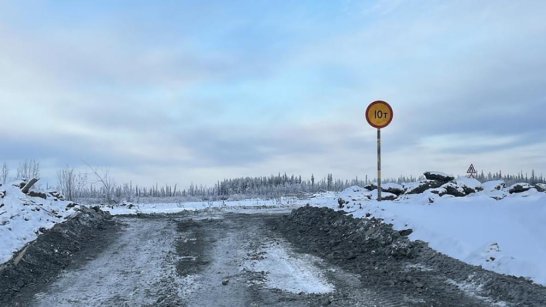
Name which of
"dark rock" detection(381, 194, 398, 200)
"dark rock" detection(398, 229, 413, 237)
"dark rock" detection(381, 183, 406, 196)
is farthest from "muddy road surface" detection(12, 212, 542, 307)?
"dark rock" detection(381, 183, 406, 196)

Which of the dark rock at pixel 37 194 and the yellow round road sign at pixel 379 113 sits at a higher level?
the yellow round road sign at pixel 379 113

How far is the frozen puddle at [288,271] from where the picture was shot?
760 cm

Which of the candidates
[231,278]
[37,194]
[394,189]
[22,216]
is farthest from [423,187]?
[37,194]

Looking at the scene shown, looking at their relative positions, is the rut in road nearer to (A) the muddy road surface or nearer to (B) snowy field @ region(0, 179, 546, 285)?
(A) the muddy road surface

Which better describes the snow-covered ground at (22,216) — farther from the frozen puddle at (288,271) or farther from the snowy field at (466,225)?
the frozen puddle at (288,271)

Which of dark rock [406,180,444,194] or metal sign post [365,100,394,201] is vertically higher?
metal sign post [365,100,394,201]

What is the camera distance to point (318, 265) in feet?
30.2

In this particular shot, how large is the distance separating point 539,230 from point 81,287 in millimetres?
7581

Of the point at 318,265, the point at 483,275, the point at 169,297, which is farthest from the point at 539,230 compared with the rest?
the point at 169,297

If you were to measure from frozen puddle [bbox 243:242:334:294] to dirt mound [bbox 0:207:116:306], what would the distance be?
3.75 m

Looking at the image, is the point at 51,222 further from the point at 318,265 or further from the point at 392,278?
the point at 392,278

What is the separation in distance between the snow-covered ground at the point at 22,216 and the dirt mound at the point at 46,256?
9.2 inches

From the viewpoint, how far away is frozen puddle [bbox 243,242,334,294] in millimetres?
7605

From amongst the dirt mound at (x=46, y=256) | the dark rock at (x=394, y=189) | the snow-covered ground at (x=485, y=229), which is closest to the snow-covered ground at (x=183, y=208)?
the dark rock at (x=394, y=189)
